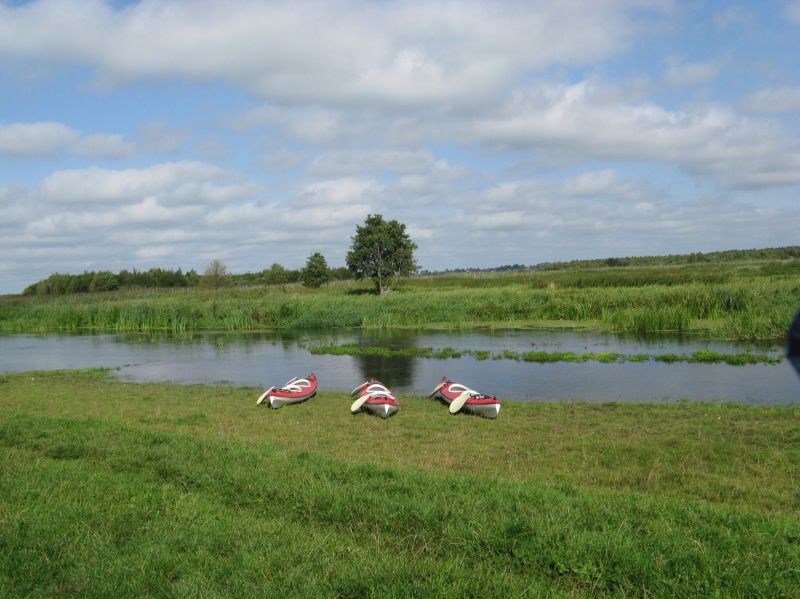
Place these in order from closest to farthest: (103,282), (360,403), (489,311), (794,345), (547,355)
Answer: (794,345) → (360,403) → (547,355) → (489,311) → (103,282)

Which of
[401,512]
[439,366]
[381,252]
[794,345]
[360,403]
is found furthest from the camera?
[381,252]

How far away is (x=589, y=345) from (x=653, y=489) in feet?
61.0

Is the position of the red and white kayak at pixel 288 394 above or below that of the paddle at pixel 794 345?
below

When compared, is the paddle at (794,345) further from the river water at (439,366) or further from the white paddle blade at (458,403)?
the river water at (439,366)

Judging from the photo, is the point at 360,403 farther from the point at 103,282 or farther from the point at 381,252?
the point at 103,282

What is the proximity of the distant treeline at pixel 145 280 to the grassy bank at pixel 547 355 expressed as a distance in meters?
49.7

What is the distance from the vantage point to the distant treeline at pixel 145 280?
7625cm

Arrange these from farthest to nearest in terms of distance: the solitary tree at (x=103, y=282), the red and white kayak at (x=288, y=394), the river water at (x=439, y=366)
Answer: the solitary tree at (x=103, y=282)
the river water at (x=439, y=366)
the red and white kayak at (x=288, y=394)

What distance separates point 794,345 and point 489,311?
119ft

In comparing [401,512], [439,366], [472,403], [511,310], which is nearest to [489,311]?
[511,310]

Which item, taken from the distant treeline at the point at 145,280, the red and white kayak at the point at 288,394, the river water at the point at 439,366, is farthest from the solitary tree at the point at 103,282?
the red and white kayak at the point at 288,394

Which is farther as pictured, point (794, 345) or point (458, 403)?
point (458, 403)

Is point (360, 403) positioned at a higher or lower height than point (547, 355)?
higher

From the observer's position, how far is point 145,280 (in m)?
81.7
